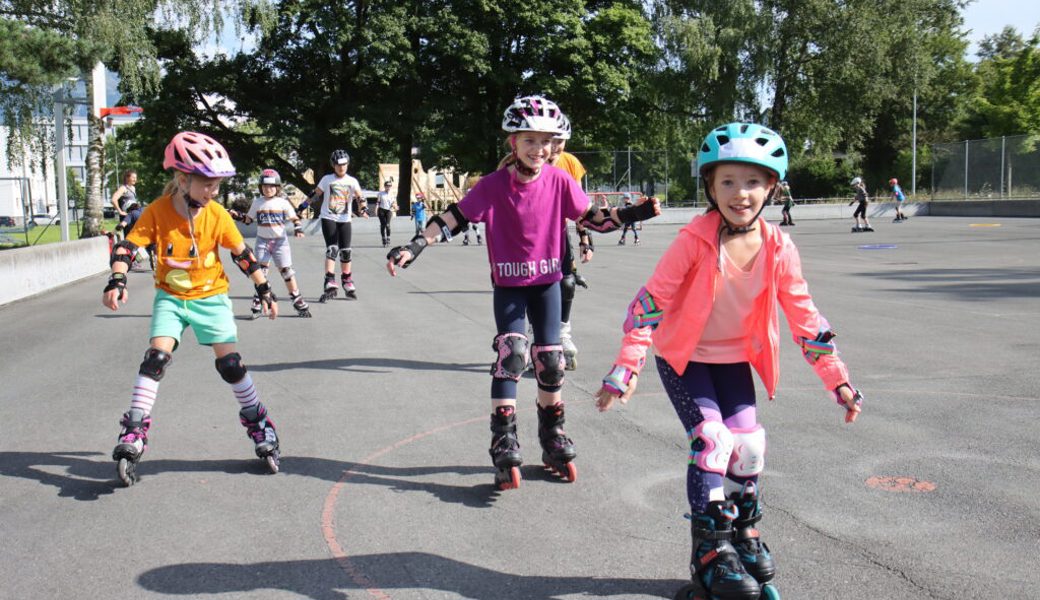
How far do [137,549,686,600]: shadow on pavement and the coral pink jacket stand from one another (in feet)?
2.84

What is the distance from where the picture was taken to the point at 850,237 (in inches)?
1101

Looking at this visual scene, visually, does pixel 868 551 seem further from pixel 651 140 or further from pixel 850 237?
pixel 651 140

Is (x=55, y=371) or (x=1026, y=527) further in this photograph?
(x=55, y=371)

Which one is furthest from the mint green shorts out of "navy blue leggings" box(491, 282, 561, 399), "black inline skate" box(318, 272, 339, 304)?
"black inline skate" box(318, 272, 339, 304)

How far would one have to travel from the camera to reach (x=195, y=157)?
16.3ft

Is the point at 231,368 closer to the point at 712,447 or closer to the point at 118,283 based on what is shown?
the point at 118,283

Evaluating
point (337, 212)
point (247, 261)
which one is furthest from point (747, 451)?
point (337, 212)

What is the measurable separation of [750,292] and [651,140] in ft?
174

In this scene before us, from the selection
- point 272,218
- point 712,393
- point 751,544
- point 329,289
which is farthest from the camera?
point 329,289

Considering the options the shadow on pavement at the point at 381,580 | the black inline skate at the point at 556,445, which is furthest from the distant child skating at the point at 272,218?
the shadow on pavement at the point at 381,580

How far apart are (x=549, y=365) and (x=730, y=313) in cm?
154

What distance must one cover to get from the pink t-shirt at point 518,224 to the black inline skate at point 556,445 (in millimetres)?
716

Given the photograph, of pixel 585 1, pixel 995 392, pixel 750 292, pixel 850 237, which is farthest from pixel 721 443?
pixel 585 1

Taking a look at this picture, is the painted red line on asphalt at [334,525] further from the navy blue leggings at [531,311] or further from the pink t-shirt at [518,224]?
the pink t-shirt at [518,224]
